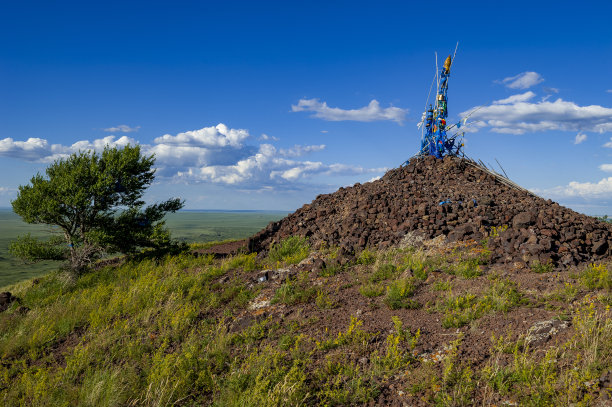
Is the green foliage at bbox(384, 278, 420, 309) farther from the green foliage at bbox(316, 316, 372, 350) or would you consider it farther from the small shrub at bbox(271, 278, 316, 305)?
the small shrub at bbox(271, 278, 316, 305)

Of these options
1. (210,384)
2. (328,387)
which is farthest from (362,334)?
(210,384)

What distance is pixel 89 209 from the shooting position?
14.5 metres

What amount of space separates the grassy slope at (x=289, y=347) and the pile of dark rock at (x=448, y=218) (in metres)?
1.42

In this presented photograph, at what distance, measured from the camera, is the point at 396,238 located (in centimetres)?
1212

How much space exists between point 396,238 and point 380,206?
7.55 feet

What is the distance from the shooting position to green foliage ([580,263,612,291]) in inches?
286

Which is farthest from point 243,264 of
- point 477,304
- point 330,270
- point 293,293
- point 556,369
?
point 556,369

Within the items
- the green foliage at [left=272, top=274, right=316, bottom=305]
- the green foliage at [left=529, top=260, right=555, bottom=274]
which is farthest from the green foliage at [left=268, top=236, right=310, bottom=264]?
the green foliage at [left=529, top=260, right=555, bottom=274]

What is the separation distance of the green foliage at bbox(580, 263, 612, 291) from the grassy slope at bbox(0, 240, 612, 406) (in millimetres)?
34

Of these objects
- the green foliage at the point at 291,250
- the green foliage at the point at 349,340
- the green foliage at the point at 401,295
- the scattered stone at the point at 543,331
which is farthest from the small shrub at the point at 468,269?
the green foliage at the point at 291,250

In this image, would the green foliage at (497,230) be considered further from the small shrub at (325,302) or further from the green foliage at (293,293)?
the green foliage at (293,293)

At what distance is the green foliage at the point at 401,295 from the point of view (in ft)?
24.2

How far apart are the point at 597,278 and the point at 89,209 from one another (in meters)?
16.8

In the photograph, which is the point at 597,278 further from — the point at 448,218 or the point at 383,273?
the point at 448,218
